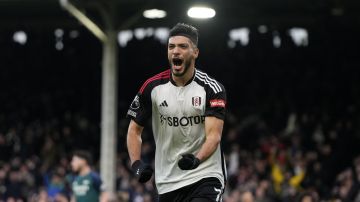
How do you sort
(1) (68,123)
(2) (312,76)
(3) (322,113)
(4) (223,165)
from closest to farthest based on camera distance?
(4) (223,165), (3) (322,113), (2) (312,76), (1) (68,123)

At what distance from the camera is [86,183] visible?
1108 cm

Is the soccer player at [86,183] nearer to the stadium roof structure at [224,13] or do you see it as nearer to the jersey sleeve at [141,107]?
the jersey sleeve at [141,107]

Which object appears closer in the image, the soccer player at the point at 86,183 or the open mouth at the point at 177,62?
the open mouth at the point at 177,62

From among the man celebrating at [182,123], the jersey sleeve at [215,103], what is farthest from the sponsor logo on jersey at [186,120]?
the jersey sleeve at [215,103]

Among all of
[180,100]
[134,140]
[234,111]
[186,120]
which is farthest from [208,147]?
[234,111]

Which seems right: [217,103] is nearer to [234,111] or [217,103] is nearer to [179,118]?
[179,118]

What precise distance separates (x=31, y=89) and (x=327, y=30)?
9.01 metres

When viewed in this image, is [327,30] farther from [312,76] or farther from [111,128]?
[111,128]

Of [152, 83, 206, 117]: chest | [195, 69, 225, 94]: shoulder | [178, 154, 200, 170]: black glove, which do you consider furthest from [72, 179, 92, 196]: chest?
[178, 154, 200, 170]: black glove

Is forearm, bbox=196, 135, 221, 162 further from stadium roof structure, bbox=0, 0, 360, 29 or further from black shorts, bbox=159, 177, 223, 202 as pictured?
stadium roof structure, bbox=0, 0, 360, 29

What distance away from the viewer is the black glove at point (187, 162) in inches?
226

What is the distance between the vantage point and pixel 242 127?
21.0m

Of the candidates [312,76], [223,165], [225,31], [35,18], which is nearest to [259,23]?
[225,31]

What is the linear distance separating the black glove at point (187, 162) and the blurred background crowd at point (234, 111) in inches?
349
